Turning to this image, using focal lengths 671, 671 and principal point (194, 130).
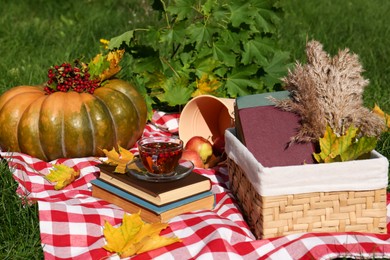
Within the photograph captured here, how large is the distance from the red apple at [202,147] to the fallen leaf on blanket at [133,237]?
2.82ft

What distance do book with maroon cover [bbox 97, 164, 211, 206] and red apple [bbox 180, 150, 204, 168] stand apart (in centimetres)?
42

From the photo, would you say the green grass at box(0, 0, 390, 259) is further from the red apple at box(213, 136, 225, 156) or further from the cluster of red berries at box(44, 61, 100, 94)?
the cluster of red berries at box(44, 61, 100, 94)

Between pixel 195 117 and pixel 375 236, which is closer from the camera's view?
pixel 375 236

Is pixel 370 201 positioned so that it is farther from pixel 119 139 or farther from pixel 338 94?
pixel 119 139

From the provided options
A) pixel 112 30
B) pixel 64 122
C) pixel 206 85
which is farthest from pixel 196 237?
pixel 112 30

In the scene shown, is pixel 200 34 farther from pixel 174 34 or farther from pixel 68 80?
pixel 68 80

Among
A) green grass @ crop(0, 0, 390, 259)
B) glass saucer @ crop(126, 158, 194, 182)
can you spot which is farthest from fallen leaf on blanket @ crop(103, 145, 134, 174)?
green grass @ crop(0, 0, 390, 259)

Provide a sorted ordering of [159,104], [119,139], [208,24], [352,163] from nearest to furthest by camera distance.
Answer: [352,163] < [119,139] < [208,24] < [159,104]

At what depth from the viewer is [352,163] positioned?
2387 mm

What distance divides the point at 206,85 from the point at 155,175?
1.09 m

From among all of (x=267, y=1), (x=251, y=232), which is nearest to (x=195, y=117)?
(x=267, y=1)

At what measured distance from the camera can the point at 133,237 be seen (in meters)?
2.45

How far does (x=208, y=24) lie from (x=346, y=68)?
3.85 ft

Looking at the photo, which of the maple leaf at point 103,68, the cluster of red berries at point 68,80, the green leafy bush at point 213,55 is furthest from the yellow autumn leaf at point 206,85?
the cluster of red berries at point 68,80
